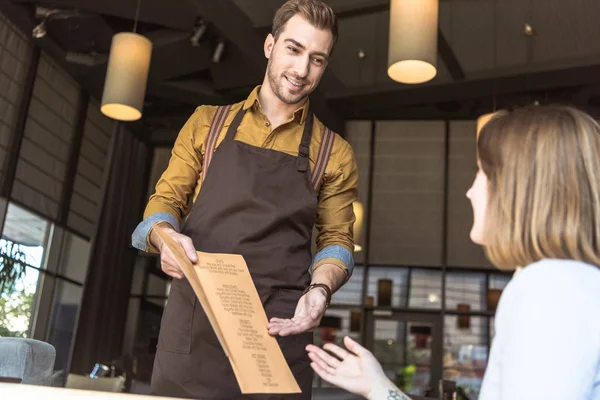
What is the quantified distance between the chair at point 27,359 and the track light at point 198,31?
4.79m

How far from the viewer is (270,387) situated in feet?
3.26

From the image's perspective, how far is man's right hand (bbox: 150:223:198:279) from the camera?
1188mm

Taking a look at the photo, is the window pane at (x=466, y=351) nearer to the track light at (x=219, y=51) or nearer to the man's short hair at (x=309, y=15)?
the track light at (x=219, y=51)

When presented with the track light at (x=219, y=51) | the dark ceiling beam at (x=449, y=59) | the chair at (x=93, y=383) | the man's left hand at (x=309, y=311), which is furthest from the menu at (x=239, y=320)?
the dark ceiling beam at (x=449, y=59)

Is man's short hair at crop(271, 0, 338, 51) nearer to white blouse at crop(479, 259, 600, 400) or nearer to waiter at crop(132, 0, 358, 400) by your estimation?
waiter at crop(132, 0, 358, 400)

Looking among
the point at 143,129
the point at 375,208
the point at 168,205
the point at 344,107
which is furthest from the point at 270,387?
the point at 143,129

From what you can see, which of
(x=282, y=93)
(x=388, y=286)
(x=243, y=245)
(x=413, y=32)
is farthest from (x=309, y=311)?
(x=388, y=286)

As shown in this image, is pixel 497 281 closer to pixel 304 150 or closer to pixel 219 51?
pixel 219 51

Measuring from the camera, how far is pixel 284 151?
170 cm

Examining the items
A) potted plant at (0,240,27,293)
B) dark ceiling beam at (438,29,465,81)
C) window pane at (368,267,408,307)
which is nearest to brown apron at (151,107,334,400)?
dark ceiling beam at (438,29,465,81)

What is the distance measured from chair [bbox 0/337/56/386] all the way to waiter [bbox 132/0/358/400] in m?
0.33

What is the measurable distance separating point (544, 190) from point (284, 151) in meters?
0.89

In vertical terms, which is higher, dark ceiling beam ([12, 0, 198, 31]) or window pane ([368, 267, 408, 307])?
dark ceiling beam ([12, 0, 198, 31])

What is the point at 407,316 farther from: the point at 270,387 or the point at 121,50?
the point at 270,387
